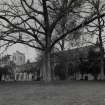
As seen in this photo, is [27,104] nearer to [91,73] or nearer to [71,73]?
[91,73]

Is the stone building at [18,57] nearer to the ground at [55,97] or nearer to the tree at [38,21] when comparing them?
the tree at [38,21]

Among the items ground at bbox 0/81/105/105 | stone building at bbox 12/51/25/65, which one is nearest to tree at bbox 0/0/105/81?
ground at bbox 0/81/105/105

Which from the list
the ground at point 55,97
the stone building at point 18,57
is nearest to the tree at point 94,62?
the ground at point 55,97

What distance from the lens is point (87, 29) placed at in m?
21.8

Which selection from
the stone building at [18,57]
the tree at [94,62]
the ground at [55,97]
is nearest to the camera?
the ground at [55,97]

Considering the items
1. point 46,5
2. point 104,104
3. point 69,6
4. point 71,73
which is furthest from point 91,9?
point 71,73

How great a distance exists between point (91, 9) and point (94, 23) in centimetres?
348

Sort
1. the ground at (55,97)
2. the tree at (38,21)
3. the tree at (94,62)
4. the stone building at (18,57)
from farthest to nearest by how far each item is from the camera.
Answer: the stone building at (18,57)
the tree at (94,62)
the tree at (38,21)
the ground at (55,97)

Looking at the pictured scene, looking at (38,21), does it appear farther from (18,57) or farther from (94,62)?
(18,57)

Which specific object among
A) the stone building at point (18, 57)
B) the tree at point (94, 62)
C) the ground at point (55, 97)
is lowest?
the ground at point (55, 97)

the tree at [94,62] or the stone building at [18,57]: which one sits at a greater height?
the stone building at [18,57]

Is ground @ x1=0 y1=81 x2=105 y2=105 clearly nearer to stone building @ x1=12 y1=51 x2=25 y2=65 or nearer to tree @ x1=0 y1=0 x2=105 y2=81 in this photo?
tree @ x1=0 y1=0 x2=105 y2=81

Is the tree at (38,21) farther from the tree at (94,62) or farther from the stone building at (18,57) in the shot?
the stone building at (18,57)

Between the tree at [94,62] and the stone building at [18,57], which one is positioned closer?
the tree at [94,62]
